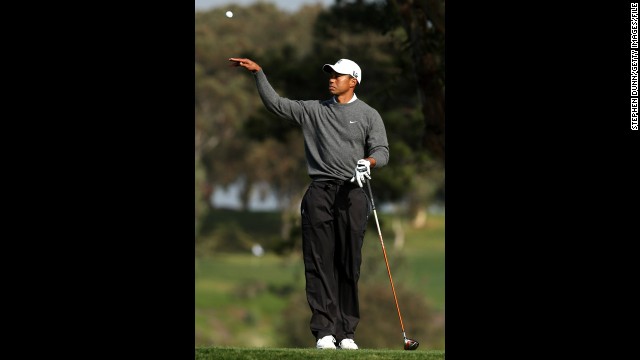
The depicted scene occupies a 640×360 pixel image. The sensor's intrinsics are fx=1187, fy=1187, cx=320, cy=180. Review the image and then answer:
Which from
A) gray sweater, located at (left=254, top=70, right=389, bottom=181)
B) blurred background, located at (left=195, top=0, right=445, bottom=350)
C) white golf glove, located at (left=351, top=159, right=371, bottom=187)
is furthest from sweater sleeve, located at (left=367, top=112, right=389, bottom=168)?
blurred background, located at (left=195, top=0, right=445, bottom=350)

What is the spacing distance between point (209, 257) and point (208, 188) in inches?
163

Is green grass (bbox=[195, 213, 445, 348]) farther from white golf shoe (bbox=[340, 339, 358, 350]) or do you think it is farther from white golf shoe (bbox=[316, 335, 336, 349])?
white golf shoe (bbox=[316, 335, 336, 349])

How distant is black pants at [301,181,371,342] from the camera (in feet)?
28.5

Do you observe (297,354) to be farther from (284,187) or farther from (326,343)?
(284,187)

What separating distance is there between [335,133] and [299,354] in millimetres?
1654

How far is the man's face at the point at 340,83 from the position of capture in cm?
870

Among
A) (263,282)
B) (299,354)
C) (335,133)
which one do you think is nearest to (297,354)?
(299,354)

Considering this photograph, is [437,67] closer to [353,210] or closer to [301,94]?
[353,210]

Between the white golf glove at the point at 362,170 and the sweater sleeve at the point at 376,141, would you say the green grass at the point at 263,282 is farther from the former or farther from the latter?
the white golf glove at the point at 362,170

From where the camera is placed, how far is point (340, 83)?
28.6 feet

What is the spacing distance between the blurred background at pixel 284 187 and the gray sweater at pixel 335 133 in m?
11.0

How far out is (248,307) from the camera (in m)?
58.2

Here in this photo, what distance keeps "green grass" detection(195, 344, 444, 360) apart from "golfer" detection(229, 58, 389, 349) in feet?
1.37

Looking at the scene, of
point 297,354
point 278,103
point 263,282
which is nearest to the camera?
point 297,354
